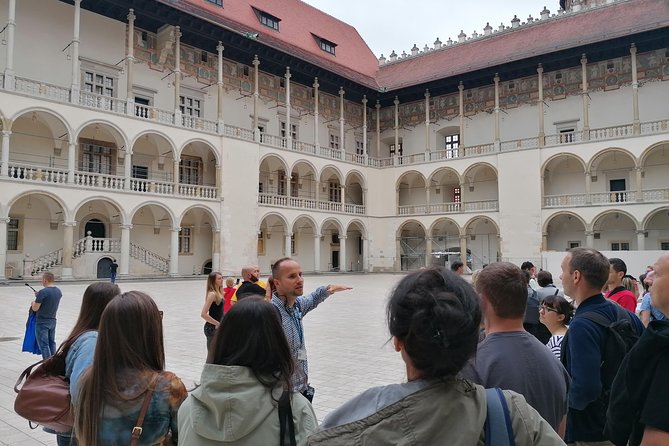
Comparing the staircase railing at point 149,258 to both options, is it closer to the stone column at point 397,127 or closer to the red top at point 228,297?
the stone column at point 397,127

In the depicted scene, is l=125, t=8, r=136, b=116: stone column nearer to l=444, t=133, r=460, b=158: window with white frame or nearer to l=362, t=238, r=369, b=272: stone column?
l=362, t=238, r=369, b=272: stone column

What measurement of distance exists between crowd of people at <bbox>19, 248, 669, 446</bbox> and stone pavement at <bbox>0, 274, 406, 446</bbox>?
872 mm

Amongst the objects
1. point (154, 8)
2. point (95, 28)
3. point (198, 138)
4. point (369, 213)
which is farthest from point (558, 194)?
point (95, 28)

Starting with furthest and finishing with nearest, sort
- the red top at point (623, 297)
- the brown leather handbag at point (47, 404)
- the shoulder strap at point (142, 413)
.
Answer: the red top at point (623, 297)
the brown leather handbag at point (47, 404)
the shoulder strap at point (142, 413)

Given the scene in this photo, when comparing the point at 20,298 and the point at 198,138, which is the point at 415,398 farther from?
the point at 198,138

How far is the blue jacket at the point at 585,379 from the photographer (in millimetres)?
2404

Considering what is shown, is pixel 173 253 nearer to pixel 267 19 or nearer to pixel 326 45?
pixel 267 19

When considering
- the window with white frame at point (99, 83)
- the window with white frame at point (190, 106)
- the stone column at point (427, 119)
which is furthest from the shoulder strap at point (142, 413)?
the stone column at point (427, 119)

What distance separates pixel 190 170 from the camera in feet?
91.2

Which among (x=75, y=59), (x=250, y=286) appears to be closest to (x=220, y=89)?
(x=75, y=59)

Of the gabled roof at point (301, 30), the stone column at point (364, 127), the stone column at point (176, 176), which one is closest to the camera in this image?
the stone column at point (176, 176)

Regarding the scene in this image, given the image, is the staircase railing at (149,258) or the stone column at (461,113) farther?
the stone column at (461,113)

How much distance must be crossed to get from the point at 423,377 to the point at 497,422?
0.21 metres

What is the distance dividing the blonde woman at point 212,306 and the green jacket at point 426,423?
4834 mm
